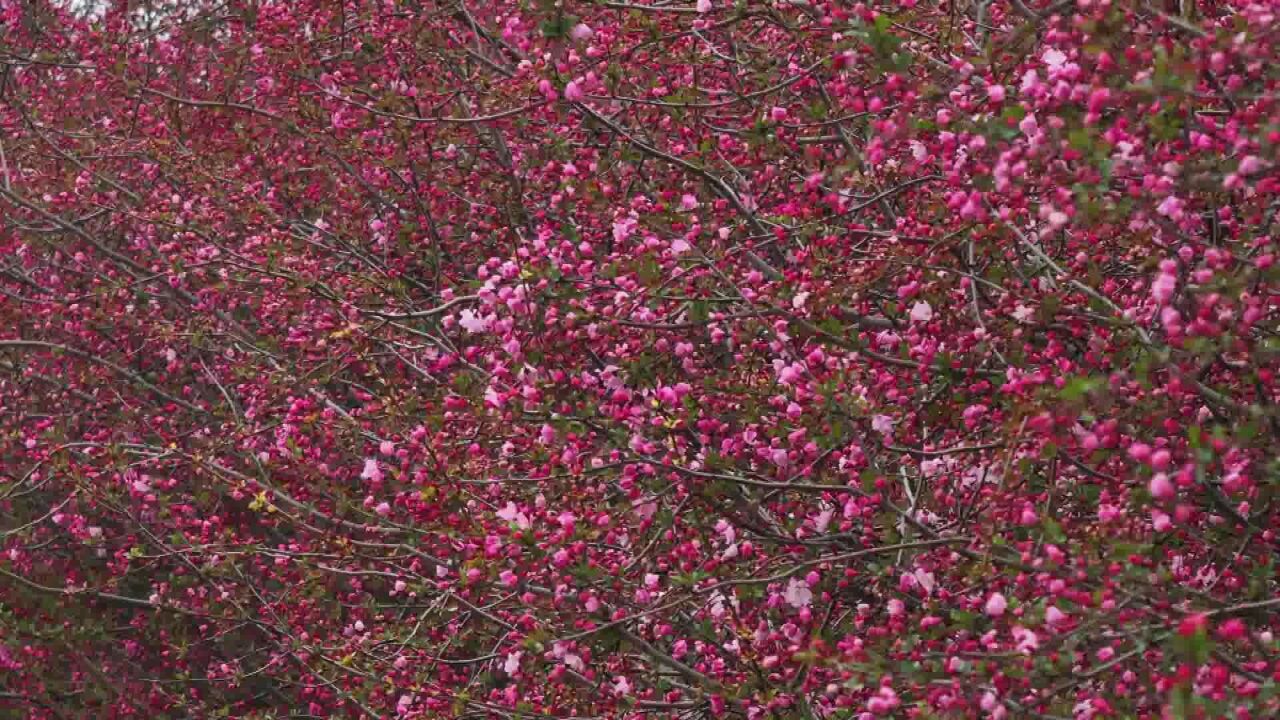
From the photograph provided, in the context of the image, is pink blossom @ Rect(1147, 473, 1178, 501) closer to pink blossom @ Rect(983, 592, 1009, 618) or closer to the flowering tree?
the flowering tree

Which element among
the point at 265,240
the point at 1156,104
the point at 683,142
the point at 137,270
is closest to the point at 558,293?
the point at 683,142

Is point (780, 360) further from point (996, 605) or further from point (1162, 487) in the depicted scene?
point (1162, 487)

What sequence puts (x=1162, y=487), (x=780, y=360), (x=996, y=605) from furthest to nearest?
(x=780, y=360), (x=996, y=605), (x=1162, y=487)

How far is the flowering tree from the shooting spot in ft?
12.3

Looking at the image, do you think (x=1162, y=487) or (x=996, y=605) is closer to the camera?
(x=1162, y=487)

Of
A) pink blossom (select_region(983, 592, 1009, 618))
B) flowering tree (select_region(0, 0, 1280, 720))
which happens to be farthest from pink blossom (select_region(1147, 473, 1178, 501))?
pink blossom (select_region(983, 592, 1009, 618))

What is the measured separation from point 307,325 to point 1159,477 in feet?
18.5

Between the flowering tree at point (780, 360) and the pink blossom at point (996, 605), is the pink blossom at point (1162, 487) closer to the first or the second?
the flowering tree at point (780, 360)

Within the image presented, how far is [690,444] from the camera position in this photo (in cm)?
540

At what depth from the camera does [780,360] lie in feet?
16.4

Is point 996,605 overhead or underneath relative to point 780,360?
underneath

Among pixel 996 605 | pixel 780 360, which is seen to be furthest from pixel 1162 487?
pixel 780 360

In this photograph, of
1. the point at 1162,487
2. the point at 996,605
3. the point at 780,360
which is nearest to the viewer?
the point at 1162,487

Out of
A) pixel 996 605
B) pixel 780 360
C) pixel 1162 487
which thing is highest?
pixel 1162 487
